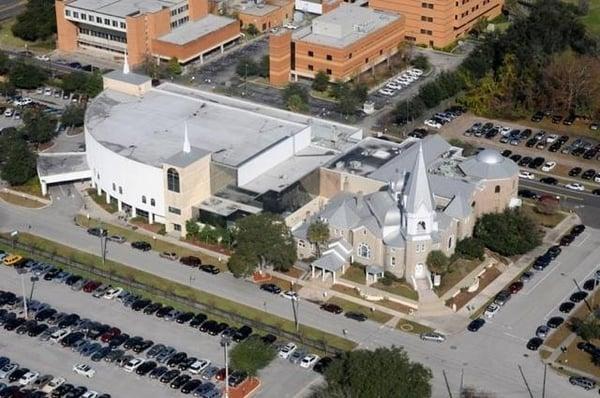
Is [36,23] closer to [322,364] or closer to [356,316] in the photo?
[356,316]

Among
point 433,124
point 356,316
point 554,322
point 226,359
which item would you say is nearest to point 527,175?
point 433,124

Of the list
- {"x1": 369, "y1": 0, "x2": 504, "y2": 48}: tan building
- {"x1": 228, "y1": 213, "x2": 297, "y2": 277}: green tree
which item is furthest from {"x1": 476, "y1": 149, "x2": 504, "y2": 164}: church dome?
{"x1": 369, "y1": 0, "x2": 504, "y2": 48}: tan building

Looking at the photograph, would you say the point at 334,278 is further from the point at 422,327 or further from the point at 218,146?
the point at 218,146

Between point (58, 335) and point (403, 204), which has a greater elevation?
point (403, 204)

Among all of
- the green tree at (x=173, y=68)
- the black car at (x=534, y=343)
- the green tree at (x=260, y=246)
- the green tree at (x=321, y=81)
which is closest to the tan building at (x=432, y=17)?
the green tree at (x=321, y=81)

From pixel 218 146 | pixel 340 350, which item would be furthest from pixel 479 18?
pixel 340 350
